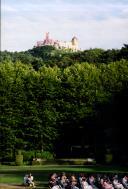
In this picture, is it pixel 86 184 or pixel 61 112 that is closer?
pixel 86 184

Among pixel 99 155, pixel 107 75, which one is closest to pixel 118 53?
pixel 107 75

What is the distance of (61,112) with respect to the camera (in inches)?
2203

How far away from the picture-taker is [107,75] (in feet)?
189

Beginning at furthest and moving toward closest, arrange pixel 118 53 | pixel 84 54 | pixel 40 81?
pixel 84 54, pixel 118 53, pixel 40 81

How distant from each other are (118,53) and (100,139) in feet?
110

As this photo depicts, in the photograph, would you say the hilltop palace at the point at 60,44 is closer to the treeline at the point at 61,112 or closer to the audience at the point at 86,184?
the treeline at the point at 61,112

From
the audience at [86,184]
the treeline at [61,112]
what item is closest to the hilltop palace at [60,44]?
the treeline at [61,112]

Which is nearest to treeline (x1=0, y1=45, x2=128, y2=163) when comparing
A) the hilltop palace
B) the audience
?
the audience

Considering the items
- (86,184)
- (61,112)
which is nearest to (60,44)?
(61,112)

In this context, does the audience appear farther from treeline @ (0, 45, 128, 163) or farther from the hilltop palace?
the hilltop palace

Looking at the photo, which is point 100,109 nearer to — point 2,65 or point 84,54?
point 2,65

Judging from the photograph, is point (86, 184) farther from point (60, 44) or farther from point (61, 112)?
point (60, 44)

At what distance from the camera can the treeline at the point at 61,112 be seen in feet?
182

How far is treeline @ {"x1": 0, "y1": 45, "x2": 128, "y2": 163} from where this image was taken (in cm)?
5553
